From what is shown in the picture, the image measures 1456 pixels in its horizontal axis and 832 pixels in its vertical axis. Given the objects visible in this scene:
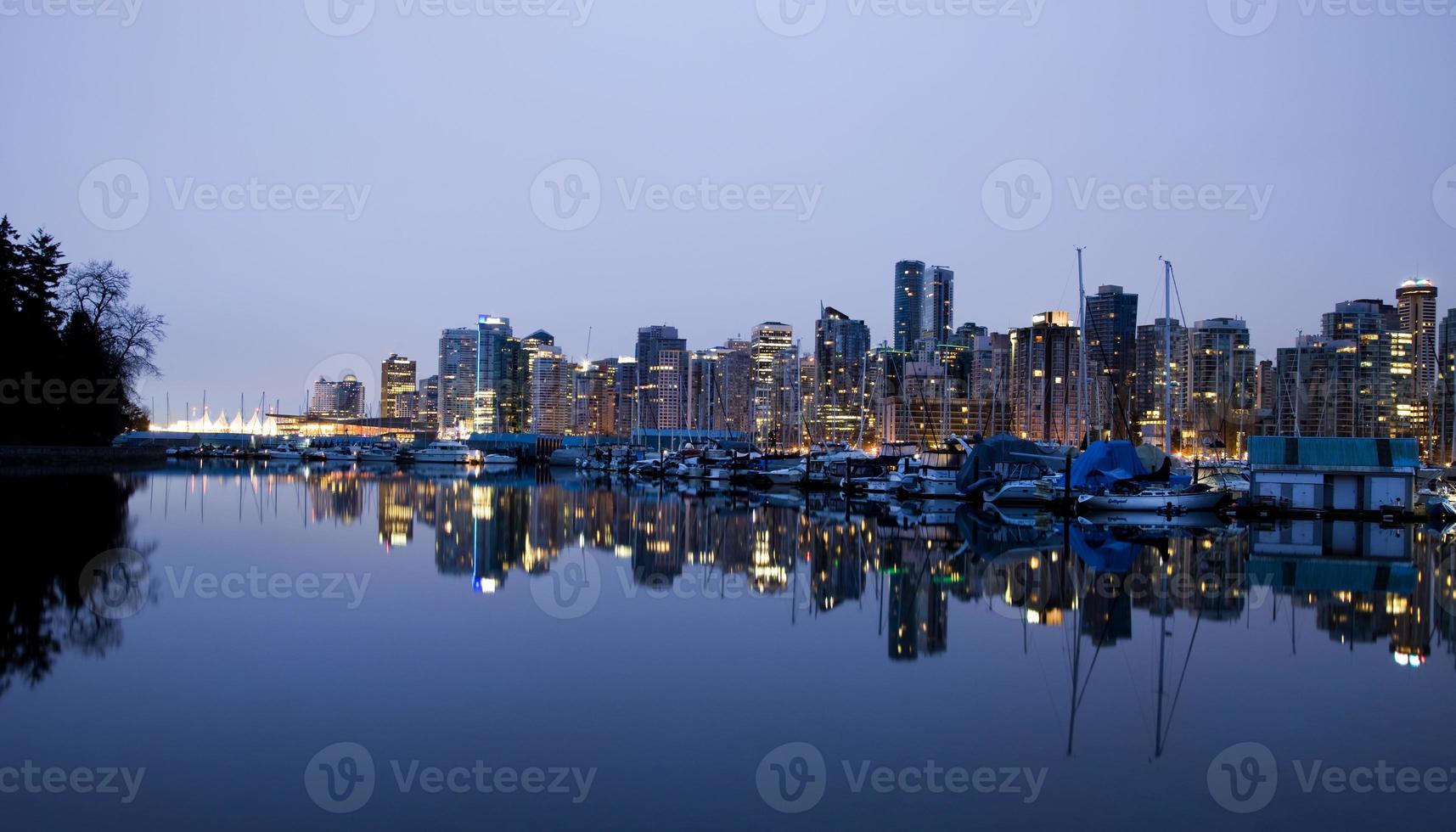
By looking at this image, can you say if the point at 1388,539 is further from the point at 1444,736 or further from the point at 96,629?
the point at 96,629

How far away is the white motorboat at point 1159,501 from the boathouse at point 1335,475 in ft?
5.76

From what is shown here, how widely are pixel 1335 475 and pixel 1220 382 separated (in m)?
112

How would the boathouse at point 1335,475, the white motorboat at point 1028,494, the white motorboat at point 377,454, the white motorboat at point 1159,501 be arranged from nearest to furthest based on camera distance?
1. the boathouse at point 1335,475
2. the white motorboat at point 1159,501
3. the white motorboat at point 1028,494
4. the white motorboat at point 377,454

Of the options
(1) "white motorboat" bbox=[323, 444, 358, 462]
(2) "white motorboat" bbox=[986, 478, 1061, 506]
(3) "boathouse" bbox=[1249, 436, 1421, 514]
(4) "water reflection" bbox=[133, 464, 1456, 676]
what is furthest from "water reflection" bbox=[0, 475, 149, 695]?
(1) "white motorboat" bbox=[323, 444, 358, 462]

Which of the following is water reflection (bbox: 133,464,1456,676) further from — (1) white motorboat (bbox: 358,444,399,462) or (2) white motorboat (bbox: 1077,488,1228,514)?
(1) white motorboat (bbox: 358,444,399,462)

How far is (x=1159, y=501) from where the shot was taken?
1768 inches

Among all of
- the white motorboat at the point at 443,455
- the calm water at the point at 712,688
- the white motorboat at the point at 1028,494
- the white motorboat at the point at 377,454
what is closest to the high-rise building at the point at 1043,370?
the white motorboat at the point at 443,455

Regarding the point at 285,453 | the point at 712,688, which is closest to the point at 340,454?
the point at 285,453

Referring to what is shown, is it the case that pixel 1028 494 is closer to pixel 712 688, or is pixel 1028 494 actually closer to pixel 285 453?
pixel 712 688

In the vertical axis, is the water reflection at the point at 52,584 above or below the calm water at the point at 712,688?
above

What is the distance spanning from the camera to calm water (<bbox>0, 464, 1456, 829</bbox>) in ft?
32.4

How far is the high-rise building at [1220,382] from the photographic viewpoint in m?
129

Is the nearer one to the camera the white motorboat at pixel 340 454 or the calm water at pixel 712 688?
the calm water at pixel 712 688

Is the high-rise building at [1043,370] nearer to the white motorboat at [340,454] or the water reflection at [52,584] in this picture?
the white motorboat at [340,454]
